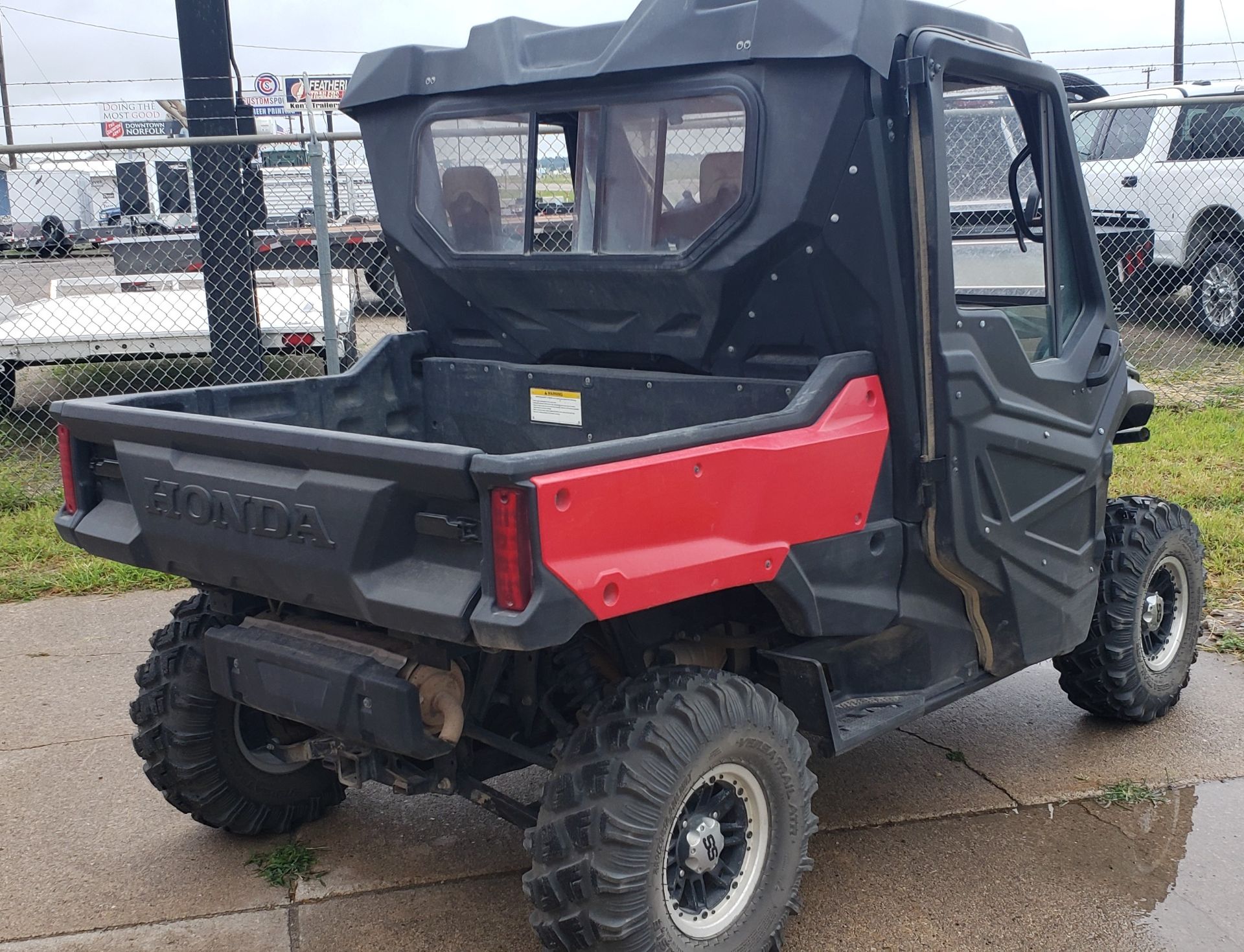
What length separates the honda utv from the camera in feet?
8.62

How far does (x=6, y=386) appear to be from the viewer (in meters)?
8.15

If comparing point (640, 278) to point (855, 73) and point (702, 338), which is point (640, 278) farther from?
point (855, 73)

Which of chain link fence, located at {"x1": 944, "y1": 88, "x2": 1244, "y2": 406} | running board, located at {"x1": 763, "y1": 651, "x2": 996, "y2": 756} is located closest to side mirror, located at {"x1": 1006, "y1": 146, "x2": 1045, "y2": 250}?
running board, located at {"x1": 763, "y1": 651, "x2": 996, "y2": 756}

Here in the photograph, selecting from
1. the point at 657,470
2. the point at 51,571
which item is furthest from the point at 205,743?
the point at 51,571

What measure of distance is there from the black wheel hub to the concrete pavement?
36 cm

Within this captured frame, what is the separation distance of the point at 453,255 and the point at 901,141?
1356 millimetres

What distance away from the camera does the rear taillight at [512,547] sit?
237 centimetres

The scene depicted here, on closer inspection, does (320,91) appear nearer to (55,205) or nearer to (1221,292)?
(55,205)

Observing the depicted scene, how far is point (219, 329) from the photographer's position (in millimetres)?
6836

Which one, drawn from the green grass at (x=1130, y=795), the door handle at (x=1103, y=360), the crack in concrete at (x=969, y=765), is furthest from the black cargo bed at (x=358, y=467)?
the green grass at (x=1130, y=795)

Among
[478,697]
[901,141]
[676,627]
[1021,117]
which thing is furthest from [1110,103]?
[478,697]

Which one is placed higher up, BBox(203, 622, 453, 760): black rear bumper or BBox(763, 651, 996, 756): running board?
BBox(203, 622, 453, 760): black rear bumper

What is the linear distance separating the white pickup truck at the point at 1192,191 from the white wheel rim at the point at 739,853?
8.64 metres

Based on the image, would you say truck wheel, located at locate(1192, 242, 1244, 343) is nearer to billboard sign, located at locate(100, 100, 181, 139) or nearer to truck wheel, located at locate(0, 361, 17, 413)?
truck wheel, located at locate(0, 361, 17, 413)
